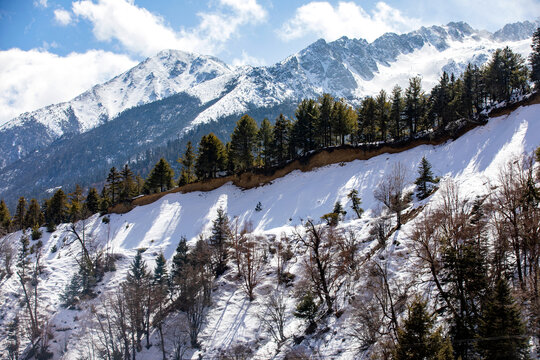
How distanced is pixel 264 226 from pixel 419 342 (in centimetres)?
2963

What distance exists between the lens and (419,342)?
15211 millimetres

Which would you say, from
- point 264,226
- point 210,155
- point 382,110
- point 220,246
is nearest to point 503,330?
point 220,246

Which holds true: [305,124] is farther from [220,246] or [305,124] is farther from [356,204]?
[220,246]

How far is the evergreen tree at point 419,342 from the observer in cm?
1493

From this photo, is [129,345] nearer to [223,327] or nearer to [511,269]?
[223,327]

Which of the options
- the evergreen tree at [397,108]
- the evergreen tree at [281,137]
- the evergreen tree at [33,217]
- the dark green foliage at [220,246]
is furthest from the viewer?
the evergreen tree at [33,217]

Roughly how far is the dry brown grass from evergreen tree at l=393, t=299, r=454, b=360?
1417 inches

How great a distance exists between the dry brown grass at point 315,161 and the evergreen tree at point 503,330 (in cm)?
3539

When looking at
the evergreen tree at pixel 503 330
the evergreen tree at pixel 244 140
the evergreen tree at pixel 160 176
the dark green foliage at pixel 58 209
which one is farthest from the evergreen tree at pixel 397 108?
the dark green foliage at pixel 58 209

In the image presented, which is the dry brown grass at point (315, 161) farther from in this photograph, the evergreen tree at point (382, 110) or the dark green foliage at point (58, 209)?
the dark green foliage at point (58, 209)

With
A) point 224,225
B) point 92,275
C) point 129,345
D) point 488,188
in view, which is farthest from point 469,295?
point 92,275

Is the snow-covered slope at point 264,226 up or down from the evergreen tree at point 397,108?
down

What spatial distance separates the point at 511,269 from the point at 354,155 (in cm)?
3132

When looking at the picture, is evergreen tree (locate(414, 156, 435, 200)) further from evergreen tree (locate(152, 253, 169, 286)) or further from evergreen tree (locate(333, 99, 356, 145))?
evergreen tree (locate(152, 253, 169, 286))
